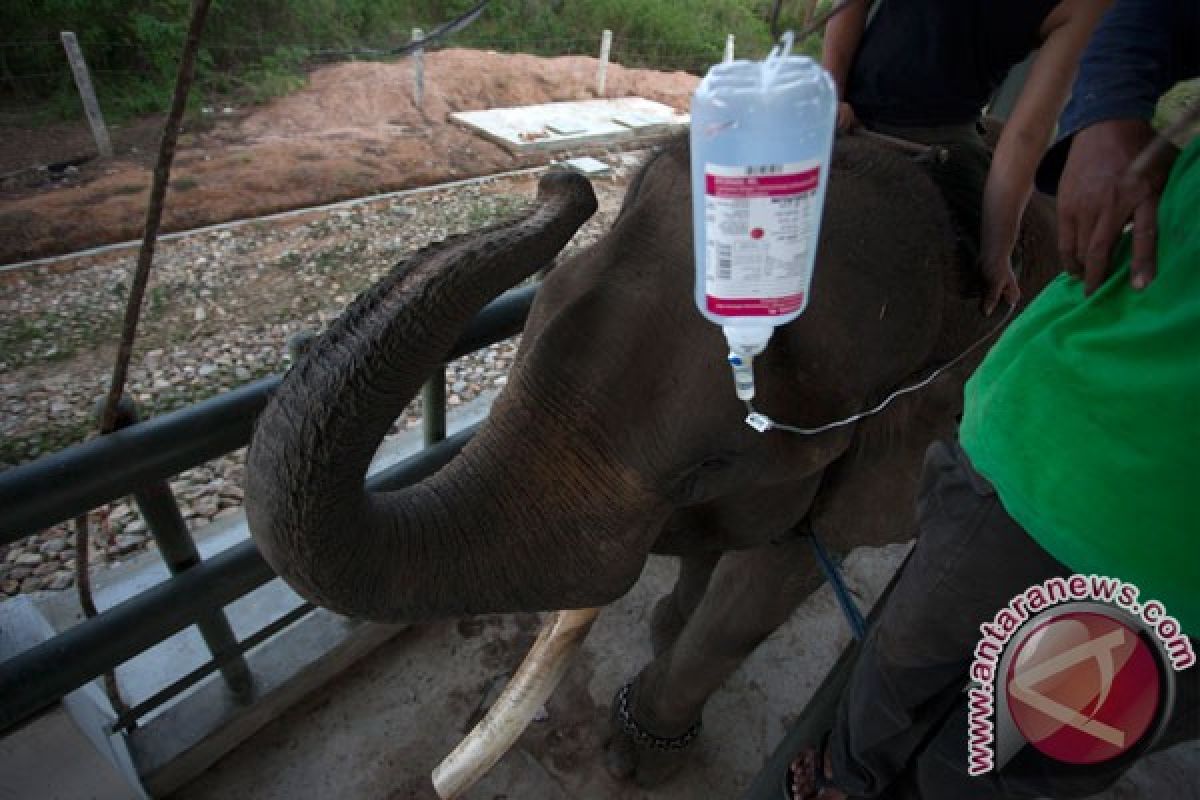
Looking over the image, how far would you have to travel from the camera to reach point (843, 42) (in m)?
1.85

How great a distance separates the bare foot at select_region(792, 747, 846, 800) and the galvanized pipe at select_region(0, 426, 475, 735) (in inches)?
52.4

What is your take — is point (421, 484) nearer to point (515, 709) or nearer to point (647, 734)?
point (515, 709)

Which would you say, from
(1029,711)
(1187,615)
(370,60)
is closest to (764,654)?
(1029,711)

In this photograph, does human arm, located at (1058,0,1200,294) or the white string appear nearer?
human arm, located at (1058,0,1200,294)

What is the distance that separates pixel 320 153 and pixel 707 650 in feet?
28.1

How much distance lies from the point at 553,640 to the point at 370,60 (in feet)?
44.3

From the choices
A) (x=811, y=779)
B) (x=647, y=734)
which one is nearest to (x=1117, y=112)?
(x=811, y=779)

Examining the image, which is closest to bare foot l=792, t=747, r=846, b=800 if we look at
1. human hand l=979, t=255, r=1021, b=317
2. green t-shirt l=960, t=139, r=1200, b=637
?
green t-shirt l=960, t=139, r=1200, b=637

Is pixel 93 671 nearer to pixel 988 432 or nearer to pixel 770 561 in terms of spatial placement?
pixel 770 561

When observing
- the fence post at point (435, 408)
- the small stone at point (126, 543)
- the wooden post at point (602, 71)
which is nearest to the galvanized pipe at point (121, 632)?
the fence post at point (435, 408)

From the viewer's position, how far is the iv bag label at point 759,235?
2.56ft

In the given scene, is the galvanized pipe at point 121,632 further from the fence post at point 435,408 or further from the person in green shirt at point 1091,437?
the person in green shirt at point 1091,437

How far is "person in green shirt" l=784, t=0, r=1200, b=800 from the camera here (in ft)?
3.05

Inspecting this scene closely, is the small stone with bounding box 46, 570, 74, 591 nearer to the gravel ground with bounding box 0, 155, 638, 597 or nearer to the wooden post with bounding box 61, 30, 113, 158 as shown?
the gravel ground with bounding box 0, 155, 638, 597
